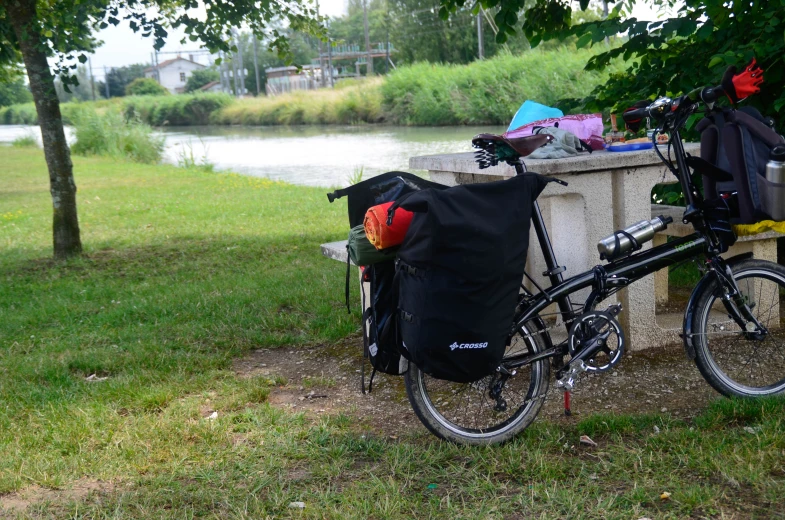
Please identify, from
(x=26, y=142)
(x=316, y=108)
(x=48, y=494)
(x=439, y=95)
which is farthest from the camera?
(x=316, y=108)

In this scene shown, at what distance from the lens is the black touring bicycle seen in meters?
3.68

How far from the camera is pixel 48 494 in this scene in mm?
3516

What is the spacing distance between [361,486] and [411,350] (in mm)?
571

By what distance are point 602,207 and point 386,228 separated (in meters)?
1.69

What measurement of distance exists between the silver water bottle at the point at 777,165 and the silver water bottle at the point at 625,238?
1.60ft

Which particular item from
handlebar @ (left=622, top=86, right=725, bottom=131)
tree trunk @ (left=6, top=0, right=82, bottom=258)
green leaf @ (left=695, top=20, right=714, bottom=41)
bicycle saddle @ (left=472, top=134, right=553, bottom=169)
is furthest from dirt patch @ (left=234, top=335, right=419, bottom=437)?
tree trunk @ (left=6, top=0, right=82, bottom=258)

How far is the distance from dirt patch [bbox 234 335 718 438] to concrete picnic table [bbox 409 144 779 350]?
0.20 metres

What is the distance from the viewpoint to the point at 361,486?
3.40m

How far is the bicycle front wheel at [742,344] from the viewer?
A: 3836 millimetres

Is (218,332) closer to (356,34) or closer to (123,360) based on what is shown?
(123,360)

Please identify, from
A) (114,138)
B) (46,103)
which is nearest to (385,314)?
(46,103)

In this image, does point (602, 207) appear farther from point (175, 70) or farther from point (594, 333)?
point (175, 70)

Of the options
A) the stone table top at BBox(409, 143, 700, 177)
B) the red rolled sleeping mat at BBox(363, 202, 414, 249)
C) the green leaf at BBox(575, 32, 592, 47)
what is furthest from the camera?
the green leaf at BBox(575, 32, 592, 47)

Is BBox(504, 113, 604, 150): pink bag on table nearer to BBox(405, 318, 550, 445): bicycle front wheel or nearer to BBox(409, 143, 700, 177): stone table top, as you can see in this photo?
BBox(409, 143, 700, 177): stone table top
